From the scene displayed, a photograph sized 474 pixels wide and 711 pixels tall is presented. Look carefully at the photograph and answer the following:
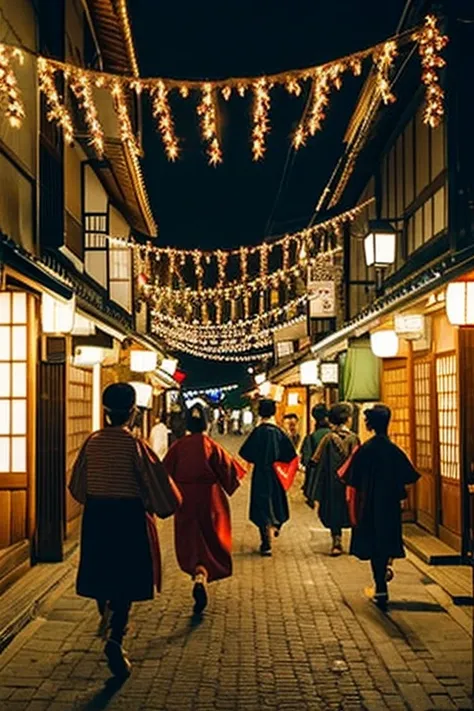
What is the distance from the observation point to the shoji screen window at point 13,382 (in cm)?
1328

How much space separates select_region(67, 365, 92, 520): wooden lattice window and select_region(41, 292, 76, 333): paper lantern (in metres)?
2.52

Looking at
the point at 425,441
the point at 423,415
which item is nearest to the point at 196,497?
the point at 425,441

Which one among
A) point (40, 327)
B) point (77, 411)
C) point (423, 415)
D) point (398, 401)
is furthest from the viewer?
point (398, 401)

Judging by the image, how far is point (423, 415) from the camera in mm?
16891

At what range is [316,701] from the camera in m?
7.36

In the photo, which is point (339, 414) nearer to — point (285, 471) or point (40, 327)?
point (285, 471)

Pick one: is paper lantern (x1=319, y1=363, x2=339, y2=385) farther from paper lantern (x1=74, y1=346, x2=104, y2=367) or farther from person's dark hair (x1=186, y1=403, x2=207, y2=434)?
person's dark hair (x1=186, y1=403, x2=207, y2=434)

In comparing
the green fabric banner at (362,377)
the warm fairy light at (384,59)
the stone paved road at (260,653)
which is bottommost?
the stone paved road at (260,653)

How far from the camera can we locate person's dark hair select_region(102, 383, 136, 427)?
28.3 ft

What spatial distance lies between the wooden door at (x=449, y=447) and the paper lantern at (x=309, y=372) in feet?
38.5

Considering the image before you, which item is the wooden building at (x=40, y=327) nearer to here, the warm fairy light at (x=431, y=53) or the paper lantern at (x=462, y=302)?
the paper lantern at (x=462, y=302)

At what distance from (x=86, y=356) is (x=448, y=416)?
6.43 m

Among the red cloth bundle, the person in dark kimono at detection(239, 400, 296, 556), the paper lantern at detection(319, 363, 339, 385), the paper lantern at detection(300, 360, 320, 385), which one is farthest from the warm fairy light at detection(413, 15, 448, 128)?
the paper lantern at detection(300, 360, 320, 385)

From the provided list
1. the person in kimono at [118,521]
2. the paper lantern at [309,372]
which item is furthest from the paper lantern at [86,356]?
the paper lantern at [309,372]
